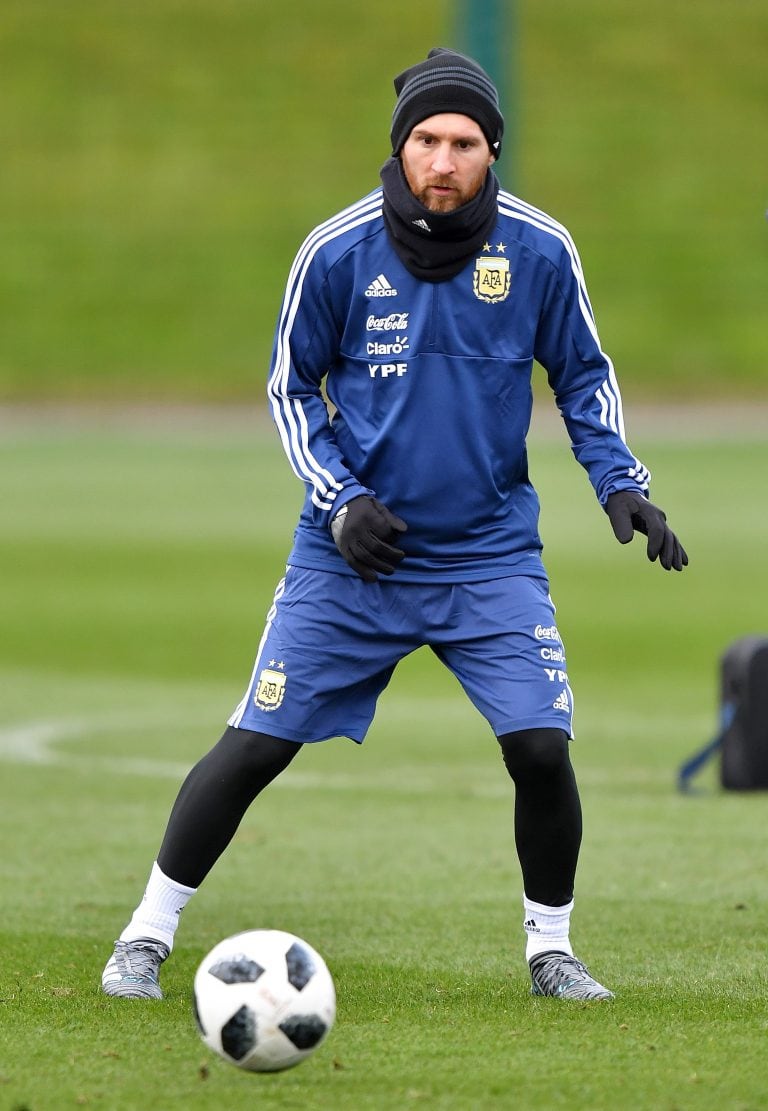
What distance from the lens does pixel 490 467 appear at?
5062 millimetres

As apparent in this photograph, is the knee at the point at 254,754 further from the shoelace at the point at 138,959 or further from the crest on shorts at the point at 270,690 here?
the shoelace at the point at 138,959

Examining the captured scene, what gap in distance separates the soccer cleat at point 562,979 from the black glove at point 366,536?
1096 millimetres

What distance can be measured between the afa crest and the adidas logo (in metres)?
0.21

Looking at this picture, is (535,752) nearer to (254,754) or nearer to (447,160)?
(254,754)

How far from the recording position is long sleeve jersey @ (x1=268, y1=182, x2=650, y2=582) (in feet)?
16.4

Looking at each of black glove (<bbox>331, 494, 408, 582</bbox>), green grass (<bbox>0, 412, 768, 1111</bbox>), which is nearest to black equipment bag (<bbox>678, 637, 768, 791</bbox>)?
green grass (<bbox>0, 412, 768, 1111</bbox>)

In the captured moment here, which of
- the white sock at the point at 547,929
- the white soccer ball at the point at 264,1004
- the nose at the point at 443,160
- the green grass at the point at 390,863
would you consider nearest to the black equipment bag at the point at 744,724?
the green grass at the point at 390,863

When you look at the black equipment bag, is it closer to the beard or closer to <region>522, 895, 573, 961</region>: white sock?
<region>522, 895, 573, 961</region>: white sock

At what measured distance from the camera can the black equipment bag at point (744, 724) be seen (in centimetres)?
873

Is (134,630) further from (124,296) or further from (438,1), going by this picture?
(438,1)

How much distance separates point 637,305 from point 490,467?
133 ft

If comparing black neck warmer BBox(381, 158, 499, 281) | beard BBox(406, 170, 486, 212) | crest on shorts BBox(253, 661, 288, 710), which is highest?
beard BBox(406, 170, 486, 212)

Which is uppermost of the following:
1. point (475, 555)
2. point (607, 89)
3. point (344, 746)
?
point (607, 89)

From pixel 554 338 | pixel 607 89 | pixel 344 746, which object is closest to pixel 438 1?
pixel 607 89
